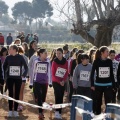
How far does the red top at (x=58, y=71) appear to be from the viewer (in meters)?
11.2

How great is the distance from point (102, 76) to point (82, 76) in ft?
1.90

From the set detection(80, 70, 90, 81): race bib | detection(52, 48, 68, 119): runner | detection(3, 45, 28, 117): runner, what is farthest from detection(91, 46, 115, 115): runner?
detection(3, 45, 28, 117): runner

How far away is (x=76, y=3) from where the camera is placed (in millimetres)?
20703

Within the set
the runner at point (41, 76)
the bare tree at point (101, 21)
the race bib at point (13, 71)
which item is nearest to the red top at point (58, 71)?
the runner at point (41, 76)

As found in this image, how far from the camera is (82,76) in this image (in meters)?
10.8

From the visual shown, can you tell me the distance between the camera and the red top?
11164 millimetres

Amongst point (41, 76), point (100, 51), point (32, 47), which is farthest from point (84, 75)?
point (32, 47)

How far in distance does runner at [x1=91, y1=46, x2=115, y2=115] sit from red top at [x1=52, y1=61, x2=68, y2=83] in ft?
3.50

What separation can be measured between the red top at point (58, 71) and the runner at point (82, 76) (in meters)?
0.51

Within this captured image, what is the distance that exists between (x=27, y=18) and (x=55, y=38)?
2699 cm

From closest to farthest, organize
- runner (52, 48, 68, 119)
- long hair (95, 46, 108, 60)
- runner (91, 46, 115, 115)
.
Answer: long hair (95, 46, 108, 60) → runner (91, 46, 115, 115) → runner (52, 48, 68, 119)

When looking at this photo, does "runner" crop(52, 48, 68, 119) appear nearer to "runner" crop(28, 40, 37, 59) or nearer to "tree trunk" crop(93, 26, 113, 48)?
"runner" crop(28, 40, 37, 59)

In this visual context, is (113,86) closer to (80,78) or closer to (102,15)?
(80,78)

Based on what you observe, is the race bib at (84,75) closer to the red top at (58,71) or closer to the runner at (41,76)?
the red top at (58,71)
